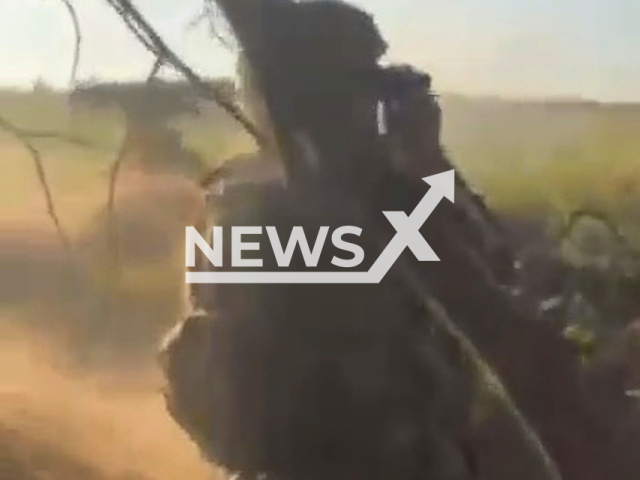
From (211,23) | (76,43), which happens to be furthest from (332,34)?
(76,43)

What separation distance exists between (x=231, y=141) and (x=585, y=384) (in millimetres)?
369

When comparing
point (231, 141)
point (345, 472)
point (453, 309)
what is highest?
point (231, 141)

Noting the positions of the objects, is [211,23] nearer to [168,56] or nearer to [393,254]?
[168,56]

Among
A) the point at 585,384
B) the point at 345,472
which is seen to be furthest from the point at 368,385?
the point at 585,384

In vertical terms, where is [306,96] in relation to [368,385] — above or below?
above

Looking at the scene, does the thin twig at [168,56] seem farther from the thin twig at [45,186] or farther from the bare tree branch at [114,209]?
the thin twig at [45,186]

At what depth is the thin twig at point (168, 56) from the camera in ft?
3.26

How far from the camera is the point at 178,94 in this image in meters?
1.00

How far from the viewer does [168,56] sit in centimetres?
100

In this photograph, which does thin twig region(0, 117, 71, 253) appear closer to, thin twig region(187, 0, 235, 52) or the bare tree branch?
the bare tree branch

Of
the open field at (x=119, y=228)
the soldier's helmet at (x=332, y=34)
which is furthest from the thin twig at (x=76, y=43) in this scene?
the soldier's helmet at (x=332, y=34)

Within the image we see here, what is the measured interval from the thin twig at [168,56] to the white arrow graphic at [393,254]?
0.39 feet

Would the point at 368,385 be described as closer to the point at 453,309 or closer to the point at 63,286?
the point at 453,309

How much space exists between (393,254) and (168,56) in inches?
10.2
